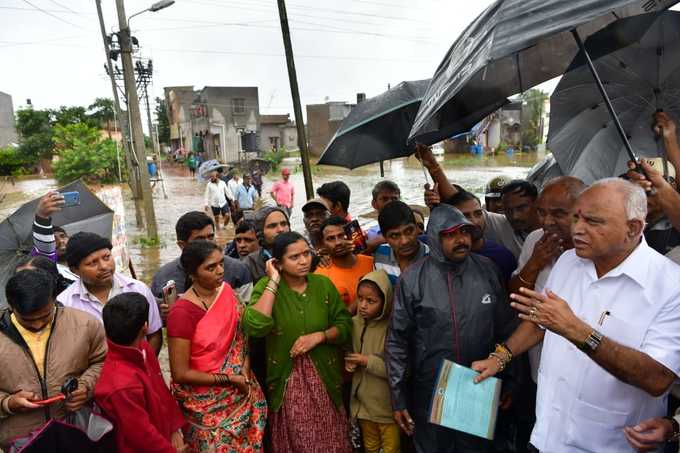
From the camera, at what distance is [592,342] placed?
165 centimetres

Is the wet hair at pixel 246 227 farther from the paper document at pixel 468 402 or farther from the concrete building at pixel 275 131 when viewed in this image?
the concrete building at pixel 275 131

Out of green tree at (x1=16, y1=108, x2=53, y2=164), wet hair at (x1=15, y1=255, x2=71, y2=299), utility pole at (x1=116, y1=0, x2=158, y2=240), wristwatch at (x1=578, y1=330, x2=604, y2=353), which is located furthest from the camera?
green tree at (x1=16, y1=108, x2=53, y2=164)

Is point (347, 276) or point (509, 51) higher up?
point (509, 51)

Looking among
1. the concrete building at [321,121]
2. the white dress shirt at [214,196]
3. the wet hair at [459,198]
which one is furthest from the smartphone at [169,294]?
the concrete building at [321,121]

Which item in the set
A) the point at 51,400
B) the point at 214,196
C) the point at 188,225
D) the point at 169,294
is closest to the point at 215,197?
the point at 214,196

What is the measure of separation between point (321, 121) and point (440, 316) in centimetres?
5132

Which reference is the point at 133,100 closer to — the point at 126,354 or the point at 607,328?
the point at 126,354

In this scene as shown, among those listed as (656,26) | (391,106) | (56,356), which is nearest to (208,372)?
(56,356)

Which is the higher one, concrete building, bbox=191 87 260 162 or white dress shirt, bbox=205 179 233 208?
concrete building, bbox=191 87 260 162

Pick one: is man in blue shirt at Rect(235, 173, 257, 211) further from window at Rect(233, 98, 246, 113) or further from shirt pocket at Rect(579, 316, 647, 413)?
window at Rect(233, 98, 246, 113)

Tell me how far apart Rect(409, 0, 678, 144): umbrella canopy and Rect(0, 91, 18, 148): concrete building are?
54.4 meters

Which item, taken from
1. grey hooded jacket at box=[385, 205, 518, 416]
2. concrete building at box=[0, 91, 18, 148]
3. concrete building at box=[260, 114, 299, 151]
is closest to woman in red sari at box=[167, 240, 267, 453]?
grey hooded jacket at box=[385, 205, 518, 416]

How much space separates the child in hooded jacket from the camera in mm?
2732

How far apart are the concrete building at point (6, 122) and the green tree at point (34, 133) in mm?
4091
